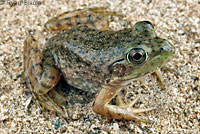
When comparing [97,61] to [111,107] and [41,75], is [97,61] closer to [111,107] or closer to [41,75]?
[111,107]

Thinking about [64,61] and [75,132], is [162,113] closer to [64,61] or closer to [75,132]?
[75,132]

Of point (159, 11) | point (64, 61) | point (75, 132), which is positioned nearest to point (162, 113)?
point (75, 132)

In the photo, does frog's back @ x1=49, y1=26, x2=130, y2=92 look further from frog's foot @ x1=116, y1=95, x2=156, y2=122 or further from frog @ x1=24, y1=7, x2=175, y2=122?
frog's foot @ x1=116, y1=95, x2=156, y2=122

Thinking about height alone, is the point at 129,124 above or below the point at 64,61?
below

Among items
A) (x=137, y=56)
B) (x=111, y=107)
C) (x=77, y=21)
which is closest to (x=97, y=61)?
(x=137, y=56)

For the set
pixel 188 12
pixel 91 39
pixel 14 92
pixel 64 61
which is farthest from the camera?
pixel 188 12

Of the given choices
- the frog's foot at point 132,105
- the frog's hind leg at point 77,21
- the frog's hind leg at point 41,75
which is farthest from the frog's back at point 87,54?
the frog's hind leg at point 77,21

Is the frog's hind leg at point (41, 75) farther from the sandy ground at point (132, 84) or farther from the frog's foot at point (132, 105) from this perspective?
the frog's foot at point (132, 105)
